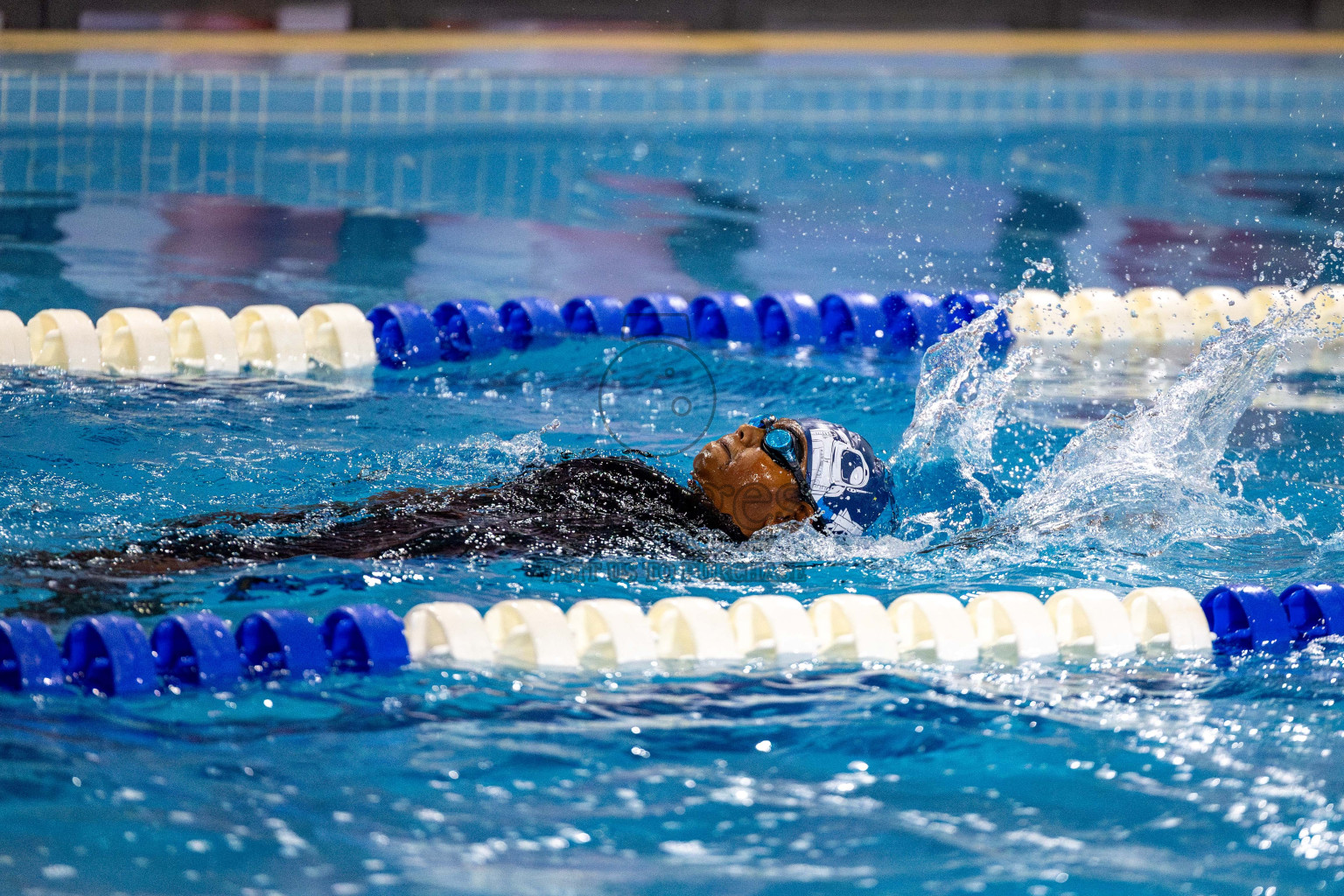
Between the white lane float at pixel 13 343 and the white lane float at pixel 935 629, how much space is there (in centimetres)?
308

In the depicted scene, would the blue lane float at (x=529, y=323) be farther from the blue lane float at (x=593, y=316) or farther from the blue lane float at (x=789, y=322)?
the blue lane float at (x=789, y=322)

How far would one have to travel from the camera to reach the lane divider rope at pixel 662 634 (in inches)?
96.4

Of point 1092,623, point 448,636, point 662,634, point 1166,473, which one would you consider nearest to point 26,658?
point 448,636

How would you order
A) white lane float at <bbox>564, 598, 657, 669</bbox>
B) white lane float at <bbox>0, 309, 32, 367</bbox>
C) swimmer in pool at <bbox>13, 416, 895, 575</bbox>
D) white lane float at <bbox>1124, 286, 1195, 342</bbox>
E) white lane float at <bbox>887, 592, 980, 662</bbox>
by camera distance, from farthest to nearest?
white lane float at <bbox>1124, 286, 1195, 342</bbox>, white lane float at <bbox>0, 309, 32, 367</bbox>, swimmer in pool at <bbox>13, 416, 895, 575</bbox>, white lane float at <bbox>887, 592, 980, 662</bbox>, white lane float at <bbox>564, 598, 657, 669</bbox>

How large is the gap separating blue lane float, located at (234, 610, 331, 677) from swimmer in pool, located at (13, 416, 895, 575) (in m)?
0.41

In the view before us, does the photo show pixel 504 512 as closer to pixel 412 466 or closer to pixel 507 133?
pixel 412 466

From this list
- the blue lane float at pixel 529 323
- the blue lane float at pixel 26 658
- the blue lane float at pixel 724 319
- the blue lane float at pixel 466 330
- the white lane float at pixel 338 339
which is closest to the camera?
the blue lane float at pixel 26 658

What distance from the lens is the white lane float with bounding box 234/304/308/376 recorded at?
4898mm

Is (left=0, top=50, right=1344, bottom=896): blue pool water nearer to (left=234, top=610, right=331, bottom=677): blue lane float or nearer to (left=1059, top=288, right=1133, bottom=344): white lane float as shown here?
(left=234, top=610, right=331, bottom=677): blue lane float

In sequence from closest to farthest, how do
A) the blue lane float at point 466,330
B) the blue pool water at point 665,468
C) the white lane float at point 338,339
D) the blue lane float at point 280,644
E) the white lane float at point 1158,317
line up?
the blue pool water at point 665,468 → the blue lane float at point 280,644 → the white lane float at point 338,339 → the blue lane float at point 466,330 → the white lane float at point 1158,317

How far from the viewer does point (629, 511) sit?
10.0 feet

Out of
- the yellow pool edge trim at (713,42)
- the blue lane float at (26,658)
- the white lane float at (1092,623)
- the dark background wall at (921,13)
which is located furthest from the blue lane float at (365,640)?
the dark background wall at (921,13)

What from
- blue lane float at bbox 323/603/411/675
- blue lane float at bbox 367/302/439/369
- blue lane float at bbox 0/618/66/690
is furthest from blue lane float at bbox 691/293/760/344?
blue lane float at bbox 0/618/66/690

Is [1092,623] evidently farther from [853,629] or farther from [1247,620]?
[853,629]
